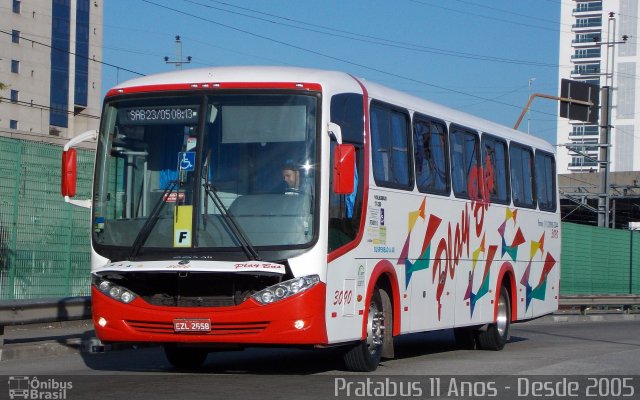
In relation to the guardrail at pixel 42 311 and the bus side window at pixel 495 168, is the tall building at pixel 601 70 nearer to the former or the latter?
the bus side window at pixel 495 168

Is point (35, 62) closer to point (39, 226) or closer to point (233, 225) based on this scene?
point (39, 226)

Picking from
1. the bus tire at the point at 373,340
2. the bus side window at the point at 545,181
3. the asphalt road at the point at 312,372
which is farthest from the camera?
the bus side window at the point at 545,181

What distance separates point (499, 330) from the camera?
17.7 m

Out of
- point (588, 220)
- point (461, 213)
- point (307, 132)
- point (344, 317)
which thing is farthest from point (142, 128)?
A: point (588, 220)

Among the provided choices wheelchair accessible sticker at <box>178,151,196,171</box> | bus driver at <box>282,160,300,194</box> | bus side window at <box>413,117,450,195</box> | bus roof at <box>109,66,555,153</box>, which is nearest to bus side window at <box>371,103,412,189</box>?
bus roof at <box>109,66,555,153</box>

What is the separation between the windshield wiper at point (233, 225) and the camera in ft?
36.8

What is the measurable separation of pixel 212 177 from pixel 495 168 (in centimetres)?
697

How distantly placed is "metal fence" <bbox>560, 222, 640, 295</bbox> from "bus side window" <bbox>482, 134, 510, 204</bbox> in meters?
17.8

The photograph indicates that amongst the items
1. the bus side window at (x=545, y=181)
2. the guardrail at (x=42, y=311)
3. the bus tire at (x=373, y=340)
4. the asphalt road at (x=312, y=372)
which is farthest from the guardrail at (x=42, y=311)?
the bus side window at (x=545, y=181)

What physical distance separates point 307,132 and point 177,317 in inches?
88.7

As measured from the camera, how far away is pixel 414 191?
1413 centimetres

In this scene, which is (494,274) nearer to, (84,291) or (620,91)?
(84,291)

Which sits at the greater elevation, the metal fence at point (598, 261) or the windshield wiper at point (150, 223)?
the windshield wiper at point (150, 223)

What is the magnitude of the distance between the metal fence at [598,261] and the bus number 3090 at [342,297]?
79.1 ft
